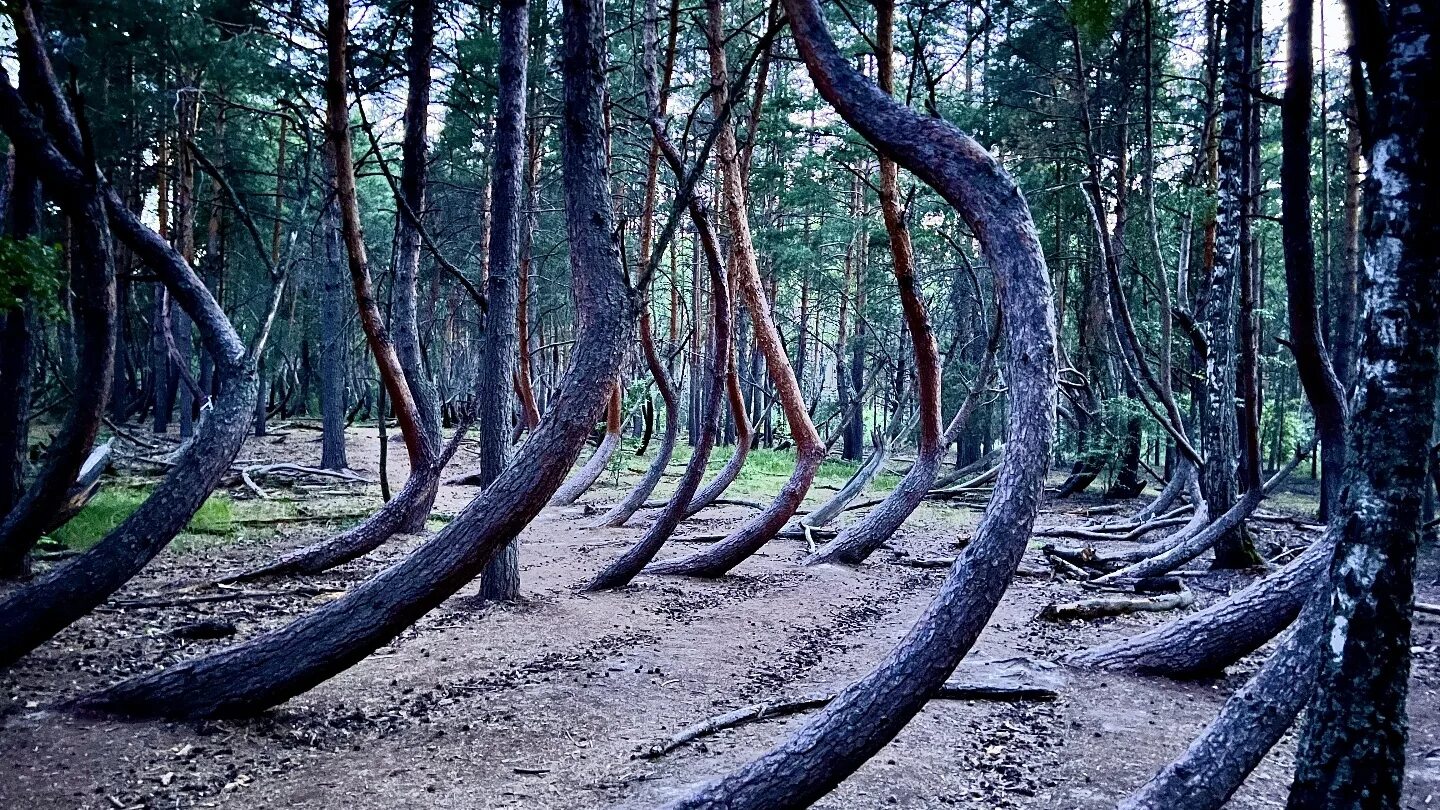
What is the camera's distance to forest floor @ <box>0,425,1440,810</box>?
3.92 m

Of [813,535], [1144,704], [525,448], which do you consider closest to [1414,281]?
[1144,704]

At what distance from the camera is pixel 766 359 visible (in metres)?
10.0

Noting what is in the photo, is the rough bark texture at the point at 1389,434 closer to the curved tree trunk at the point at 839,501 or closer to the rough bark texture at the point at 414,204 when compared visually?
the rough bark texture at the point at 414,204

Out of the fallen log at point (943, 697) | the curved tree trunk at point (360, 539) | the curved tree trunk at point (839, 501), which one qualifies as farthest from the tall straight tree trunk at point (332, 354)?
the fallen log at point (943, 697)

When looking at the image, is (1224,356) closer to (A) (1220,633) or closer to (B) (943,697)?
(A) (1220,633)

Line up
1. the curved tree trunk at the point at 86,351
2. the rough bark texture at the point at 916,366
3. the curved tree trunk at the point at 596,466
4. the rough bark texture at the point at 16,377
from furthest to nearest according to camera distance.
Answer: the curved tree trunk at the point at 596,466, the rough bark texture at the point at 916,366, the rough bark texture at the point at 16,377, the curved tree trunk at the point at 86,351

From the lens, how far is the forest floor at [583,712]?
392 centimetres

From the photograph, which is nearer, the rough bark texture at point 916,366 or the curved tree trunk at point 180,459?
the curved tree trunk at point 180,459

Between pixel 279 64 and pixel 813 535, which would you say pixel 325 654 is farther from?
pixel 279 64

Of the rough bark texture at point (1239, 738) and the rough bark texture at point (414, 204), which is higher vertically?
the rough bark texture at point (414, 204)

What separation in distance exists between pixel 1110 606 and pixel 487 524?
566 centimetres

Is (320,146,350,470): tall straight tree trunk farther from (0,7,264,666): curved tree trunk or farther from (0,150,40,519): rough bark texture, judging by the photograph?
(0,7,264,666): curved tree trunk

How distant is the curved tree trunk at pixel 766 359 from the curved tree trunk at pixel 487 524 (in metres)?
4.35

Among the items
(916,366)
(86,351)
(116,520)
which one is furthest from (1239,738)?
(116,520)
